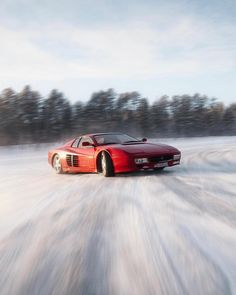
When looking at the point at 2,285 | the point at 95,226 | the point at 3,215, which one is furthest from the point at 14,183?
the point at 2,285

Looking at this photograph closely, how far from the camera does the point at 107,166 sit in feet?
30.0

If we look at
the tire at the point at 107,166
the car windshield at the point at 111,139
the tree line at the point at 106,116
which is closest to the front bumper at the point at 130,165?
the tire at the point at 107,166

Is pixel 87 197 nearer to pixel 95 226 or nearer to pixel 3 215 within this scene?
pixel 3 215

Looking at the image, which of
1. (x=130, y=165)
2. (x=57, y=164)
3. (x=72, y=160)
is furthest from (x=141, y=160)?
(x=57, y=164)

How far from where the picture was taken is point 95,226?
4160 mm

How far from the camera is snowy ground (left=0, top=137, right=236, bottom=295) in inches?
101

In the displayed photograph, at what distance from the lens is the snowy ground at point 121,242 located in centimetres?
256

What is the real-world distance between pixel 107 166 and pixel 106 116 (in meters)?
55.7

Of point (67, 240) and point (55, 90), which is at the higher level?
point (55, 90)

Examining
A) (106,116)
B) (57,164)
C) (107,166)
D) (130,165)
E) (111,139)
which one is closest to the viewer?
(130,165)

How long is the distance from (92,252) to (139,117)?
218 feet

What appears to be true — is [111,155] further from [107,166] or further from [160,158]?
[160,158]

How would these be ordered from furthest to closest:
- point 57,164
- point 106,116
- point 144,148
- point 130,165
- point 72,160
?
point 106,116 → point 57,164 → point 72,160 → point 144,148 → point 130,165

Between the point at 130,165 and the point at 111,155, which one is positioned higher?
the point at 111,155
